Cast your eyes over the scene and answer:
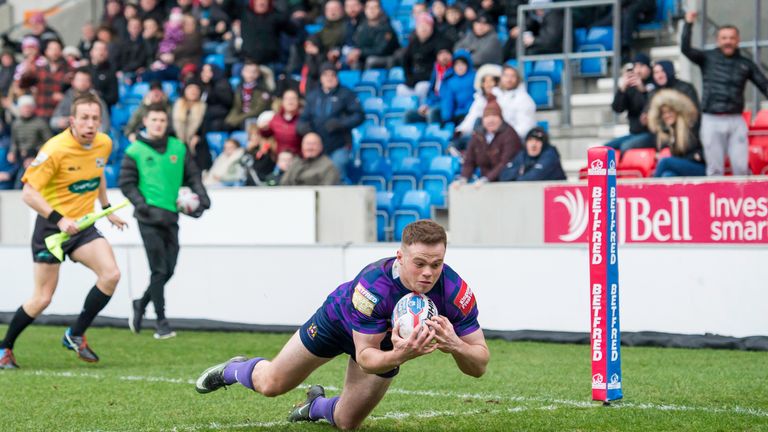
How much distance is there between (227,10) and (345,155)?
641cm

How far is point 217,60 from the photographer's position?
890 inches

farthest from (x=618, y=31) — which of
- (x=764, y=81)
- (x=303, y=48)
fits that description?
(x=303, y=48)

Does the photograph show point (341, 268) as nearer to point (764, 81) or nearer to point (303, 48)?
point (764, 81)

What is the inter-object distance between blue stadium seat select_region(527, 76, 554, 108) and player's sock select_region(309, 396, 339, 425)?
37.5ft

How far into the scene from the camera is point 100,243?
35.7 feet

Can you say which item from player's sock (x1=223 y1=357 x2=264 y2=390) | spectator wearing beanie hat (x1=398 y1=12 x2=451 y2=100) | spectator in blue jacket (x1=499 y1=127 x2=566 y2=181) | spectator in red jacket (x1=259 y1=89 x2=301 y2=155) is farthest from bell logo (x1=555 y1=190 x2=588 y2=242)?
player's sock (x1=223 y1=357 x2=264 y2=390)

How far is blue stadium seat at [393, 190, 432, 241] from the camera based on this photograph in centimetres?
1734

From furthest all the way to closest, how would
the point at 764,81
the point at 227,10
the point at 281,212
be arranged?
1. the point at 227,10
2. the point at 281,212
3. the point at 764,81

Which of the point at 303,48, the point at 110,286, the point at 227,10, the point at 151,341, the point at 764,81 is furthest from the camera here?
the point at 227,10

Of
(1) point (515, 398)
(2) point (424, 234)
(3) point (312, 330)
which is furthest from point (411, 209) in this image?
(2) point (424, 234)

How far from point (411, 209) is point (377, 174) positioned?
1214mm

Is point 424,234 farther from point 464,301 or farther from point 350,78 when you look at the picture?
point 350,78

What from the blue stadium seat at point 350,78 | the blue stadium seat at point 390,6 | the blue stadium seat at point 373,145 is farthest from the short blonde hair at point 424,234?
the blue stadium seat at point 390,6

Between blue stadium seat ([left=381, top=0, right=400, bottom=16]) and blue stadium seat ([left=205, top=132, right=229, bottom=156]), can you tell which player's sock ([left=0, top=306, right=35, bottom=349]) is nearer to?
blue stadium seat ([left=205, top=132, right=229, bottom=156])
